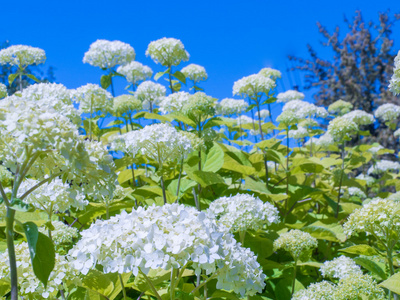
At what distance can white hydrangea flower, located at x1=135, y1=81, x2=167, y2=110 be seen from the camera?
19.9ft

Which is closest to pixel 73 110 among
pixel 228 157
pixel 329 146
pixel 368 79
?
pixel 228 157

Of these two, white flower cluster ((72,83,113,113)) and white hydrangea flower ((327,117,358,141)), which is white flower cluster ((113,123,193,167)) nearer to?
white flower cluster ((72,83,113,113))

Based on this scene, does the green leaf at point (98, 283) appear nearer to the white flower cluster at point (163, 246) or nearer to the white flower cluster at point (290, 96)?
the white flower cluster at point (163, 246)

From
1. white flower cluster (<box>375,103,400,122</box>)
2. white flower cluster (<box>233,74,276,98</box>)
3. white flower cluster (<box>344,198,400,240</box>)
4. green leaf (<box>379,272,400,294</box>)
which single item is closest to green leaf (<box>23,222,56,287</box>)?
green leaf (<box>379,272,400,294</box>)

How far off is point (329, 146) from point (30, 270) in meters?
5.84

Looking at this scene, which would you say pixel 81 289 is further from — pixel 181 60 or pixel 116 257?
pixel 181 60

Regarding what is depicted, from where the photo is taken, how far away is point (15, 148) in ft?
5.47

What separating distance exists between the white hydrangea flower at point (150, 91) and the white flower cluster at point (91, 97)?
145 cm

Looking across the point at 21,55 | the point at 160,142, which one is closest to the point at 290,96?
the point at 21,55

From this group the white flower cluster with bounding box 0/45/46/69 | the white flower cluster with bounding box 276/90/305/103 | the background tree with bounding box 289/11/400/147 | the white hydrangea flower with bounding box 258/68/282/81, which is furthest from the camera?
the background tree with bounding box 289/11/400/147

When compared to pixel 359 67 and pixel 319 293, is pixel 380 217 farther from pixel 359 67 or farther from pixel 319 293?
pixel 359 67

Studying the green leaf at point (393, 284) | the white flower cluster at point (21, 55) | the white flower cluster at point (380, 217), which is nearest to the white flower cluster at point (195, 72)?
the white flower cluster at point (21, 55)

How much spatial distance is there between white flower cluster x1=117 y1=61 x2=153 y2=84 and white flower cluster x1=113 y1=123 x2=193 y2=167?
3.60 m

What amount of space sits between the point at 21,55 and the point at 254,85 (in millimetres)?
2921
